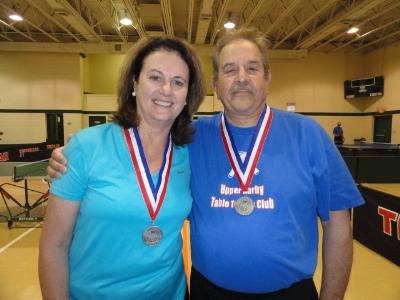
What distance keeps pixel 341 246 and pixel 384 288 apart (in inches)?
111

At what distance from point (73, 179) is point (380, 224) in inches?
185

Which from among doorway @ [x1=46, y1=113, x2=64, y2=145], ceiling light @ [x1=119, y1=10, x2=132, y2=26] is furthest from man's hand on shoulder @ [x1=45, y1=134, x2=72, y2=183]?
doorway @ [x1=46, y1=113, x2=64, y2=145]

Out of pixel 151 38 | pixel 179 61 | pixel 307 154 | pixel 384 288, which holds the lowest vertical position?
pixel 384 288

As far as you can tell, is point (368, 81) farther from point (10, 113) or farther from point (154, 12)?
point (10, 113)

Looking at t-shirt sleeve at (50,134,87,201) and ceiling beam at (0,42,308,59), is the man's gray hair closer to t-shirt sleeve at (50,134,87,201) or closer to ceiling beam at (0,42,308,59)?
t-shirt sleeve at (50,134,87,201)

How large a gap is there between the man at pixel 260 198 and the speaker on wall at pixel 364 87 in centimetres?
1811

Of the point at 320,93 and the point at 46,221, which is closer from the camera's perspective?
the point at 46,221

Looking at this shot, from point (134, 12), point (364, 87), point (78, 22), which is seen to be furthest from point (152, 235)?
point (364, 87)

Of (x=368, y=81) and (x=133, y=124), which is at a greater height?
(x=368, y=81)

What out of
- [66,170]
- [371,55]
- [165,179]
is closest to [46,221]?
[66,170]

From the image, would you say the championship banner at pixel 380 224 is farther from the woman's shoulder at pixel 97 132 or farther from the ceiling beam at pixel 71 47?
the ceiling beam at pixel 71 47

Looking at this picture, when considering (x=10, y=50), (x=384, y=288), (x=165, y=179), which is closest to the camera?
(x=165, y=179)

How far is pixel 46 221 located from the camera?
1.53 meters

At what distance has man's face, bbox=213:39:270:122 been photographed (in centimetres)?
183
